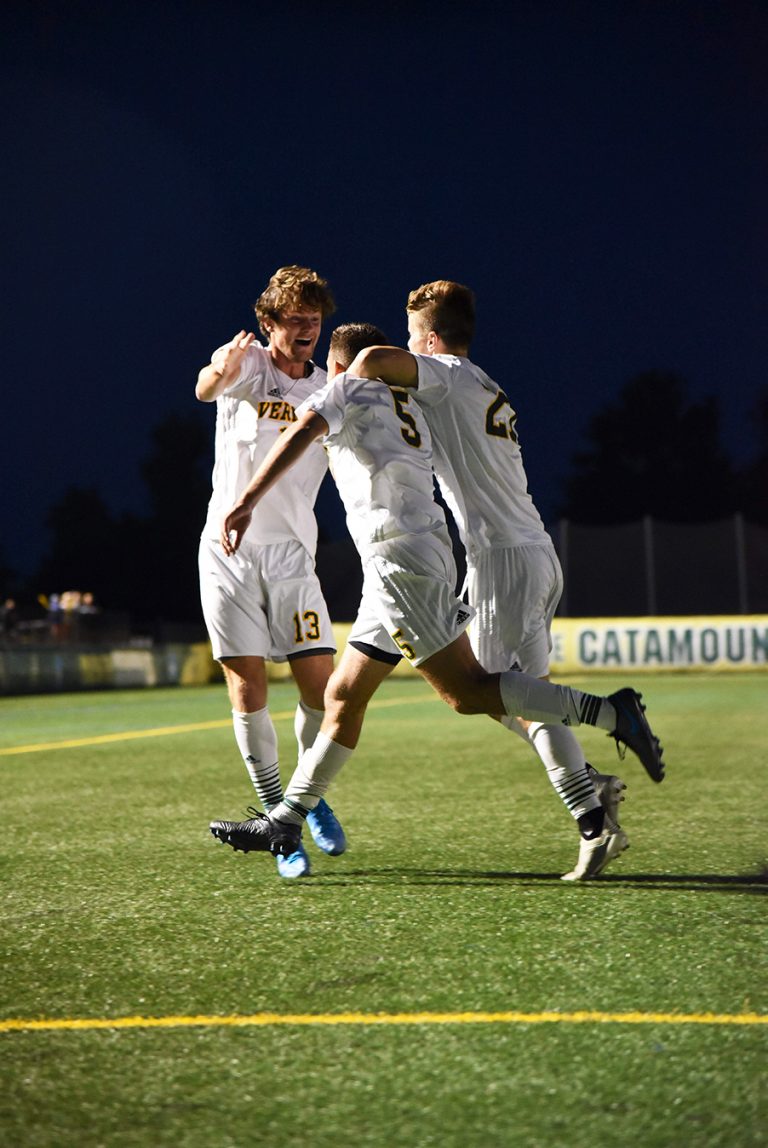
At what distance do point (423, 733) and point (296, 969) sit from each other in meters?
8.22

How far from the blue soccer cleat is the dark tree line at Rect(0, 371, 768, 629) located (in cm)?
4760

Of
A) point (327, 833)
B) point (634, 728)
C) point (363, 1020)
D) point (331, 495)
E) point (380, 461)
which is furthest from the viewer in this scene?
point (331, 495)

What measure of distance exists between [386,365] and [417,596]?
0.76 m

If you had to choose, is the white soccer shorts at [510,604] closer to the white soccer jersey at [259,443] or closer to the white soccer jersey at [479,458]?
the white soccer jersey at [479,458]

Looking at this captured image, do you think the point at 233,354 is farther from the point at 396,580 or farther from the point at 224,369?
the point at 396,580

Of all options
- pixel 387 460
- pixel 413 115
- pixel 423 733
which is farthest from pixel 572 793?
pixel 413 115

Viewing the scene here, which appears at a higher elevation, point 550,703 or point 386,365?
point 386,365

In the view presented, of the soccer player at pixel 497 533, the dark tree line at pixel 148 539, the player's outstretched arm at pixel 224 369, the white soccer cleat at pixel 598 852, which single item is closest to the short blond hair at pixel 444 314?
the soccer player at pixel 497 533

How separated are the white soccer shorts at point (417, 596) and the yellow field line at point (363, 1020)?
154 centimetres

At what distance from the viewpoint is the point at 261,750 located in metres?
5.22

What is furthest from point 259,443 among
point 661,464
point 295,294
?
point 661,464

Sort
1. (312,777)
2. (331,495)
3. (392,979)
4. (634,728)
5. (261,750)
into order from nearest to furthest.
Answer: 1. (392,979)
2. (634,728)
3. (312,777)
4. (261,750)
5. (331,495)

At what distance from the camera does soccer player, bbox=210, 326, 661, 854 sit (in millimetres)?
4191

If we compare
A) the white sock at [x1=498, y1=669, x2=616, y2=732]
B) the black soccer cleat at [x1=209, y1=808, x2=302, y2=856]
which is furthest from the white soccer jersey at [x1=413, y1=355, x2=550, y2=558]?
the black soccer cleat at [x1=209, y1=808, x2=302, y2=856]
